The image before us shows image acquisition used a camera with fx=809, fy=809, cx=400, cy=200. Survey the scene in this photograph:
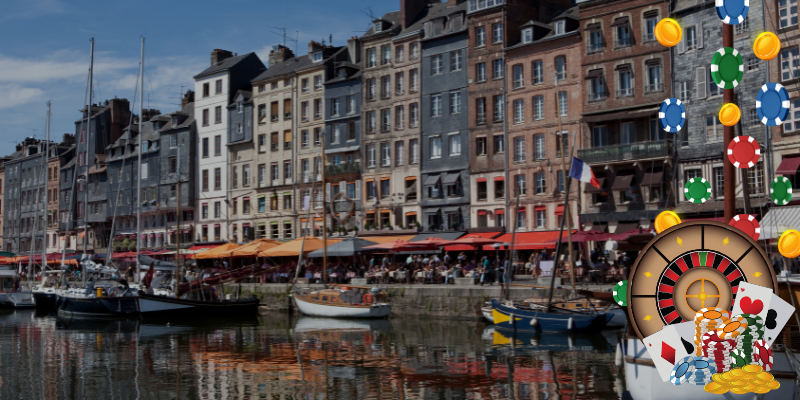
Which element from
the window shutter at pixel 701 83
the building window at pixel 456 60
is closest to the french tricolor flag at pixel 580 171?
the window shutter at pixel 701 83

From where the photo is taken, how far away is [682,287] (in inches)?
418

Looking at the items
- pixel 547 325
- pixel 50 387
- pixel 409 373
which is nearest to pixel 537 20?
pixel 547 325

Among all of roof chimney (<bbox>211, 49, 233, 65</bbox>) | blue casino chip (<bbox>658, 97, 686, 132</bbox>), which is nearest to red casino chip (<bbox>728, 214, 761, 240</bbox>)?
blue casino chip (<bbox>658, 97, 686, 132</bbox>)

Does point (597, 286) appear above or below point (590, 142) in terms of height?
below

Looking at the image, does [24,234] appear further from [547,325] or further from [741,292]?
[741,292]

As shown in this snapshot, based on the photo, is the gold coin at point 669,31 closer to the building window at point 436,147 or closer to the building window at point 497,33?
the building window at point 497,33

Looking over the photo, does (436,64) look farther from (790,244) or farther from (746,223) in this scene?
(790,244)

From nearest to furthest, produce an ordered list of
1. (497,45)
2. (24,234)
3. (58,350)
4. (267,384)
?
(267,384) → (58,350) → (497,45) → (24,234)

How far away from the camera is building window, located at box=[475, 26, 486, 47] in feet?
170

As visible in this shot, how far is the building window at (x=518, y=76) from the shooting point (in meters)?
49.8

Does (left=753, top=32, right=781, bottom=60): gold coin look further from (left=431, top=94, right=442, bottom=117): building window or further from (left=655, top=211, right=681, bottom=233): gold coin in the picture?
(left=431, top=94, right=442, bottom=117): building window

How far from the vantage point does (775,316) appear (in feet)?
32.3

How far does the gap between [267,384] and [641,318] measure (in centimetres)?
1229

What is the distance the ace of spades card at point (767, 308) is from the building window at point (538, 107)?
39.3 meters
